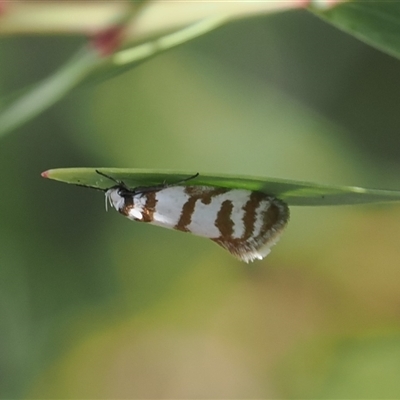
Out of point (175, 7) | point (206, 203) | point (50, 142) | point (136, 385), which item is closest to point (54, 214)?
point (50, 142)

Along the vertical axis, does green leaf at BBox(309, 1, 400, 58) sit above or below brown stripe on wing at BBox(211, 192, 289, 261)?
above

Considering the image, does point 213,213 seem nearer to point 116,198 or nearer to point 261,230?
point 261,230

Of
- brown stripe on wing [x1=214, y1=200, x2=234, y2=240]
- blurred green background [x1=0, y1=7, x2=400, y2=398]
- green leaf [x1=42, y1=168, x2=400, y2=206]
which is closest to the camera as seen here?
green leaf [x1=42, y1=168, x2=400, y2=206]

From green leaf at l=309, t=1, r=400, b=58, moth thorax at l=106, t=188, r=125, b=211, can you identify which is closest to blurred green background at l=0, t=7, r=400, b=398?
moth thorax at l=106, t=188, r=125, b=211

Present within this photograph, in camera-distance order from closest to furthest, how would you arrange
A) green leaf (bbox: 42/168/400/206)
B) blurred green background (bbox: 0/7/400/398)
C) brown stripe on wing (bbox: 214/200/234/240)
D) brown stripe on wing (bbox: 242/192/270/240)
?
green leaf (bbox: 42/168/400/206) < brown stripe on wing (bbox: 242/192/270/240) < brown stripe on wing (bbox: 214/200/234/240) < blurred green background (bbox: 0/7/400/398)

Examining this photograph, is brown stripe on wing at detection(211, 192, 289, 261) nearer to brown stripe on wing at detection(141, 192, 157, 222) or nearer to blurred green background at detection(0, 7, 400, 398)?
brown stripe on wing at detection(141, 192, 157, 222)

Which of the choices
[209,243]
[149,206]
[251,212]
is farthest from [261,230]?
[209,243]

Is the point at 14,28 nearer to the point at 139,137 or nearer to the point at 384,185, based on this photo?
the point at 139,137
